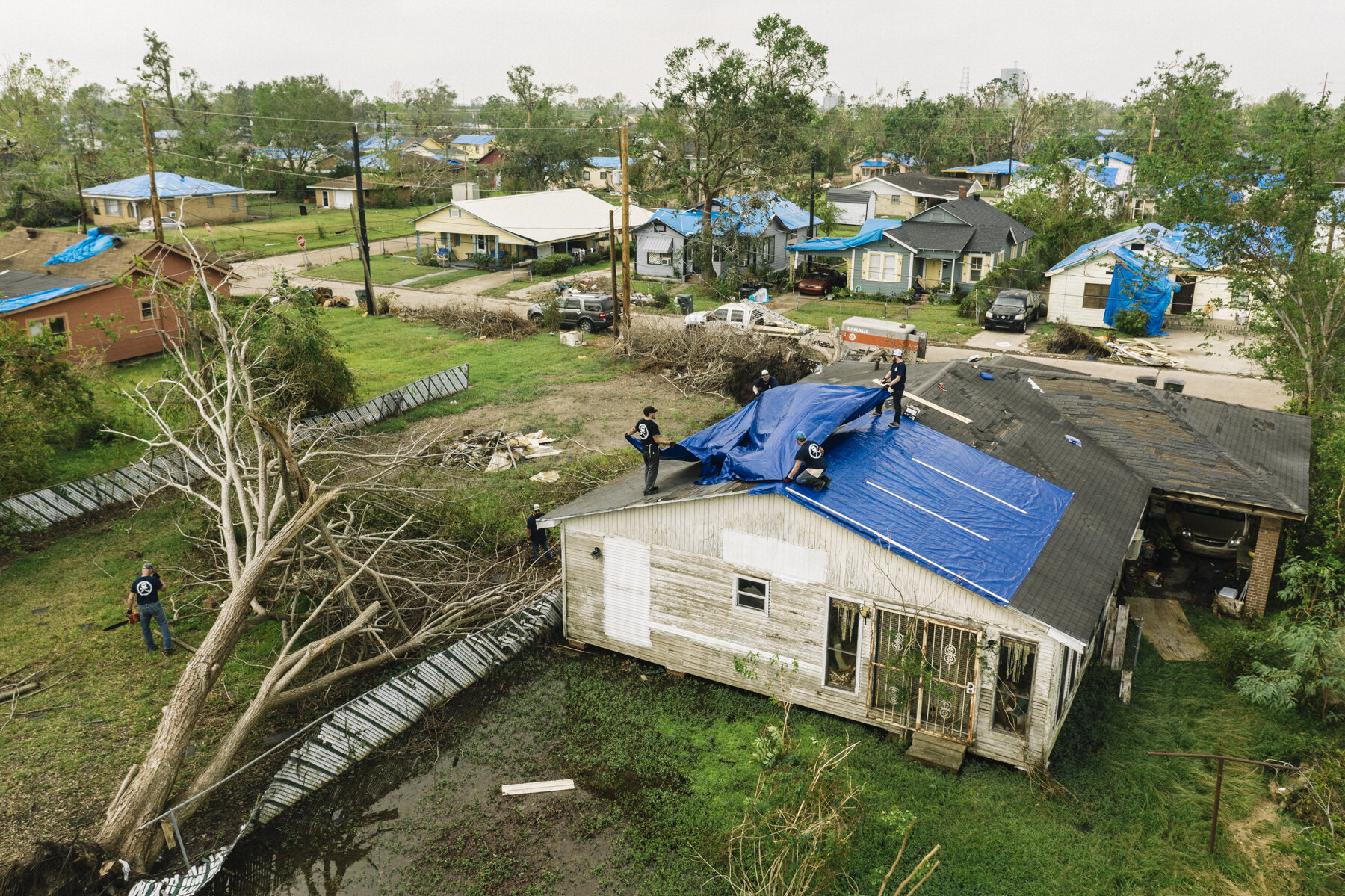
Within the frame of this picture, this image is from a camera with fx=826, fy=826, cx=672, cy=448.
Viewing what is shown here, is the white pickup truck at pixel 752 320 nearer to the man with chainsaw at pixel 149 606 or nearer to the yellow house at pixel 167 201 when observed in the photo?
the man with chainsaw at pixel 149 606

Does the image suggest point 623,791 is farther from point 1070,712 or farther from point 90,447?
point 90,447

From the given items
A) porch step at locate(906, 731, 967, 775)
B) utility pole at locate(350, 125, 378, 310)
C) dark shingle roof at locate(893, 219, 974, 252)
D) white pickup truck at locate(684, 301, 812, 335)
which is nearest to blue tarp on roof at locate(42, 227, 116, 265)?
utility pole at locate(350, 125, 378, 310)

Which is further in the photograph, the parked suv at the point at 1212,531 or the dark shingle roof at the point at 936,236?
the dark shingle roof at the point at 936,236

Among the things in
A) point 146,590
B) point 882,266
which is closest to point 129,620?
point 146,590

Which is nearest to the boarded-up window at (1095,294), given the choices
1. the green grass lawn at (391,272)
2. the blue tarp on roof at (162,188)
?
the green grass lawn at (391,272)

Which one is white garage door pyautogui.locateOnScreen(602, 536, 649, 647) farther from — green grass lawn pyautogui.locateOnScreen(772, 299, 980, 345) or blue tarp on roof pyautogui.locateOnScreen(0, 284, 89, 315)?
blue tarp on roof pyautogui.locateOnScreen(0, 284, 89, 315)

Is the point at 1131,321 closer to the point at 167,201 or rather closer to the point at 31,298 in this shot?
the point at 31,298
